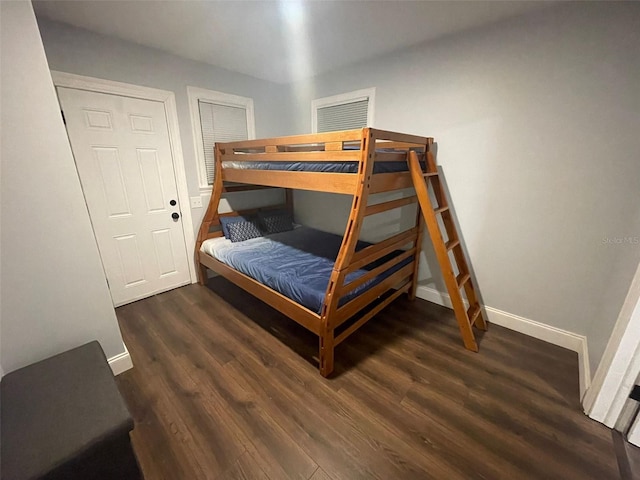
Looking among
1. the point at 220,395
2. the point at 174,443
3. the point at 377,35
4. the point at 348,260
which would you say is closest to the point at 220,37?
the point at 377,35

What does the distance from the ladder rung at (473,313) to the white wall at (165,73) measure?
2.88 metres

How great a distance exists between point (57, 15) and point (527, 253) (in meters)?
4.07

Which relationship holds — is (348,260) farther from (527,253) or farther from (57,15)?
(57,15)

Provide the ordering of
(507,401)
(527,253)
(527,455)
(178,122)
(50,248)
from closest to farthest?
(527,455) < (50,248) < (507,401) < (527,253) < (178,122)

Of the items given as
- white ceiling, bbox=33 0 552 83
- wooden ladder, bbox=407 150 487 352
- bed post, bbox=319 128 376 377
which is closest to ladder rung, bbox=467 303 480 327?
wooden ladder, bbox=407 150 487 352

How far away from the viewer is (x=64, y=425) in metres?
1.06

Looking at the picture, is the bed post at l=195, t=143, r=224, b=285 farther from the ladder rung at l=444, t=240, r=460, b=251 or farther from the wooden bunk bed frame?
the ladder rung at l=444, t=240, r=460, b=251

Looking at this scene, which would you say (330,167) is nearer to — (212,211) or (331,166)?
(331,166)

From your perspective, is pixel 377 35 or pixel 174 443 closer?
pixel 174 443

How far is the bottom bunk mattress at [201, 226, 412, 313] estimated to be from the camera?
1.92 metres

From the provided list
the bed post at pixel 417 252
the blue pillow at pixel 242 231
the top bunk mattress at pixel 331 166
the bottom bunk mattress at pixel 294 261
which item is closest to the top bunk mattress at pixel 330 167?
the top bunk mattress at pixel 331 166

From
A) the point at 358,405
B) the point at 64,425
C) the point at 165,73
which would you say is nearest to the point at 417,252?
the point at 358,405

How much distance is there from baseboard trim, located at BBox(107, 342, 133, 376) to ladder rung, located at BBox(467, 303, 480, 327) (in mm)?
2708

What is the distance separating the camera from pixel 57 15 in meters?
1.89
